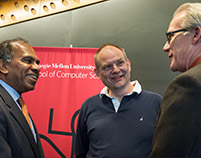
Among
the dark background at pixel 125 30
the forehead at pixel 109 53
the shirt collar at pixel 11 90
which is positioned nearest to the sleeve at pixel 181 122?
the forehead at pixel 109 53

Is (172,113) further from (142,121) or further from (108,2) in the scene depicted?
(108,2)

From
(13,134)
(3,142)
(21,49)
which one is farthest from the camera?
(21,49)

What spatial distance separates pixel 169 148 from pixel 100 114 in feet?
3.11

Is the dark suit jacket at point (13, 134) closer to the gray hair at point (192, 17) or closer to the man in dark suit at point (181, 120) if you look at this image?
the man in dark suit at point (181, 120)

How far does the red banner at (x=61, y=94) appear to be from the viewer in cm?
255

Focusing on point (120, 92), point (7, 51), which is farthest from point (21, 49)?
point (120, 92)

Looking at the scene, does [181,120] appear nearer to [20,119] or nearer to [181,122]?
[181,122]

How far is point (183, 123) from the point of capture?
689mm

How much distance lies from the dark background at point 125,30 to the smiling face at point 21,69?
4.31 ft

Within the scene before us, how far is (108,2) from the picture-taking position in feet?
9.82

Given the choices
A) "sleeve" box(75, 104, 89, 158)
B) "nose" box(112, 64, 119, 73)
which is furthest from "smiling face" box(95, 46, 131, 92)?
"sleeve" box(75, 104, 89, 158)

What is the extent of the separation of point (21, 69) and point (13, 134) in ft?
2.11

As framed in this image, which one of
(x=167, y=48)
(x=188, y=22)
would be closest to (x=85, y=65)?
(x=167, y=48)

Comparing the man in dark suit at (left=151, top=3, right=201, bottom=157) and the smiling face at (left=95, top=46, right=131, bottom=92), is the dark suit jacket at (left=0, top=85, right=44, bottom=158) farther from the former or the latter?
the man in dark suit at (left=151, top=3, right=201, bottom=157)
